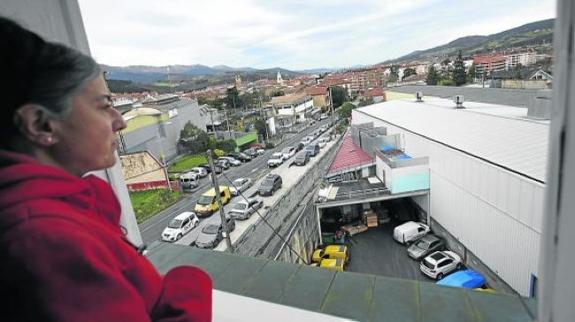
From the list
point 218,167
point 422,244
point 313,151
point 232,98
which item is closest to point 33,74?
point 422,244

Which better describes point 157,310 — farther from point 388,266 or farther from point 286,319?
point 388,266

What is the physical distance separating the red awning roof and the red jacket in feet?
21.6

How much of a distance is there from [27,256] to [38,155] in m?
0.11

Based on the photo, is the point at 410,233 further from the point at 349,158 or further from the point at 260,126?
the point at 260,126

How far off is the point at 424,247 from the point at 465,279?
2.93 feet

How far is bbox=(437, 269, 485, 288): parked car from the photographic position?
4.11 m

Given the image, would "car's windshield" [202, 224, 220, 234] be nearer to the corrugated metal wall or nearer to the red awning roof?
the red awning roof

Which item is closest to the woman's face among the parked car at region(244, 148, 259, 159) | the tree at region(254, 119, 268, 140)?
the parked car at region(244, 148, 259, 159)

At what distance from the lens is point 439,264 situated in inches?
176

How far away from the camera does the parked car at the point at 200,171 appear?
881cm

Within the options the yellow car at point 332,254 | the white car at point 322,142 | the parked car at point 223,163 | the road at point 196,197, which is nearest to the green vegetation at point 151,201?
the road at point 196,197

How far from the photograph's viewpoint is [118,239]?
12.3 inches

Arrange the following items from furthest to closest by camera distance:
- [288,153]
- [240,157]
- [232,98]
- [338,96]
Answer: [338,96] < [232,98] < [240,157] < [288,153]

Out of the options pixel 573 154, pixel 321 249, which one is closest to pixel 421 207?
pixel 321 249
